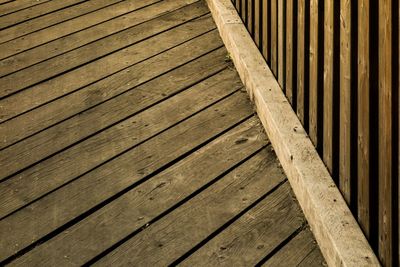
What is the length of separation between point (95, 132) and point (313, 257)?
3.98 feet

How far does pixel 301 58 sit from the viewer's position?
3.02 m

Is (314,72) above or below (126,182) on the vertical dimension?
above

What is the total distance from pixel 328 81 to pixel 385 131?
0.55m

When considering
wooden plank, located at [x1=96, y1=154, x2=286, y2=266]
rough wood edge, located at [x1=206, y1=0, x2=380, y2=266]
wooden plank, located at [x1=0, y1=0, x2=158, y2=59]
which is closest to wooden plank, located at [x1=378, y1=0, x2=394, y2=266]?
rough wood edge, located at [x1=206, y1=0, x2=380, y2=266]

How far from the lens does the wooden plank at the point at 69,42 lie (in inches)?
167

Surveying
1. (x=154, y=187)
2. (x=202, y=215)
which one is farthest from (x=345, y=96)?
(x=154, y=187)

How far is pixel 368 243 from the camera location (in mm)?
2393

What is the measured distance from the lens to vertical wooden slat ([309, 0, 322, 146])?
2.78 m

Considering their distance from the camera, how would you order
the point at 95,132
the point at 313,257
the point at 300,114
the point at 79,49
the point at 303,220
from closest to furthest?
the point at 313,257 → the point at 303,220 → the point at 300,114 → the point at 95,132 → the point at 79,49

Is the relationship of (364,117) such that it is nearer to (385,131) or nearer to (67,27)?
(385,131)

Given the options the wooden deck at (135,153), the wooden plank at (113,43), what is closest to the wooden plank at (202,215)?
the wooden deck at (135,153)

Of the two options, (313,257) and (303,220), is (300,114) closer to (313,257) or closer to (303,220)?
(303,220)

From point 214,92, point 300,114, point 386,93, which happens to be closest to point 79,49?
point 214,92

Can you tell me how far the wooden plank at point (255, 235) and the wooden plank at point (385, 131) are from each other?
51 centimetres
